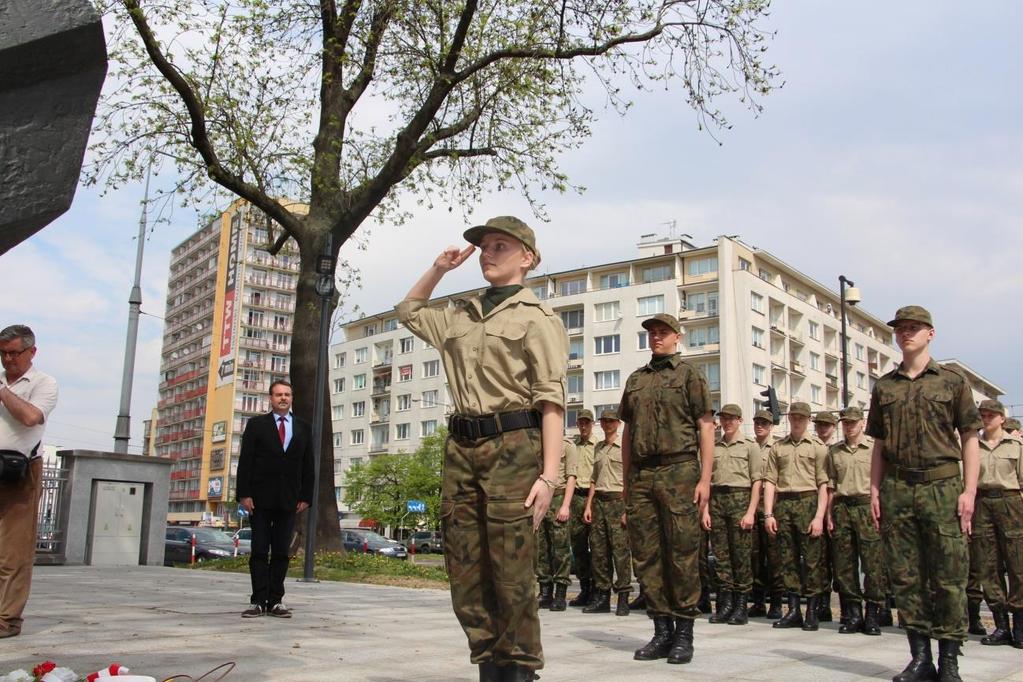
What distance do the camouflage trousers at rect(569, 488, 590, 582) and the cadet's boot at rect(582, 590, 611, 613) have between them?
876 millimetres

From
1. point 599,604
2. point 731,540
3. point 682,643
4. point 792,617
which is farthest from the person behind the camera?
point 599,604

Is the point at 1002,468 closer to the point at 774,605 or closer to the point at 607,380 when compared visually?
the point at 774,605

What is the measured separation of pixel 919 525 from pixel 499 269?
3.43 m

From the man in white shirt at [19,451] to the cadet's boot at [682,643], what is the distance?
4.15 meters

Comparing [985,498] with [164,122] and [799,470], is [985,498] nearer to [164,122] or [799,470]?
[799,470]

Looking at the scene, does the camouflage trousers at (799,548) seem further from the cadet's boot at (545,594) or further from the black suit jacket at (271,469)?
the black suit jacket at (271,469)

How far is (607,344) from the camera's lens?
70.7 metres

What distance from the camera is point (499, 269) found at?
4.52m

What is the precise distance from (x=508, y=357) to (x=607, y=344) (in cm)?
6677

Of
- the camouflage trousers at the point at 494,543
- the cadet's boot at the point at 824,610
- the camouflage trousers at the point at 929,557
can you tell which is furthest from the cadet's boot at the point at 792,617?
the camouflage trousers at the point at 494,543

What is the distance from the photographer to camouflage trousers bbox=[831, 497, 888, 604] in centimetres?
899

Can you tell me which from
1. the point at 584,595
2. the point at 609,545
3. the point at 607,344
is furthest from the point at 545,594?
the point at 607,344

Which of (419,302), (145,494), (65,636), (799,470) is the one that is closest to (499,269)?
(419,302)

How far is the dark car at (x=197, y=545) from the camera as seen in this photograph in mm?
26378
